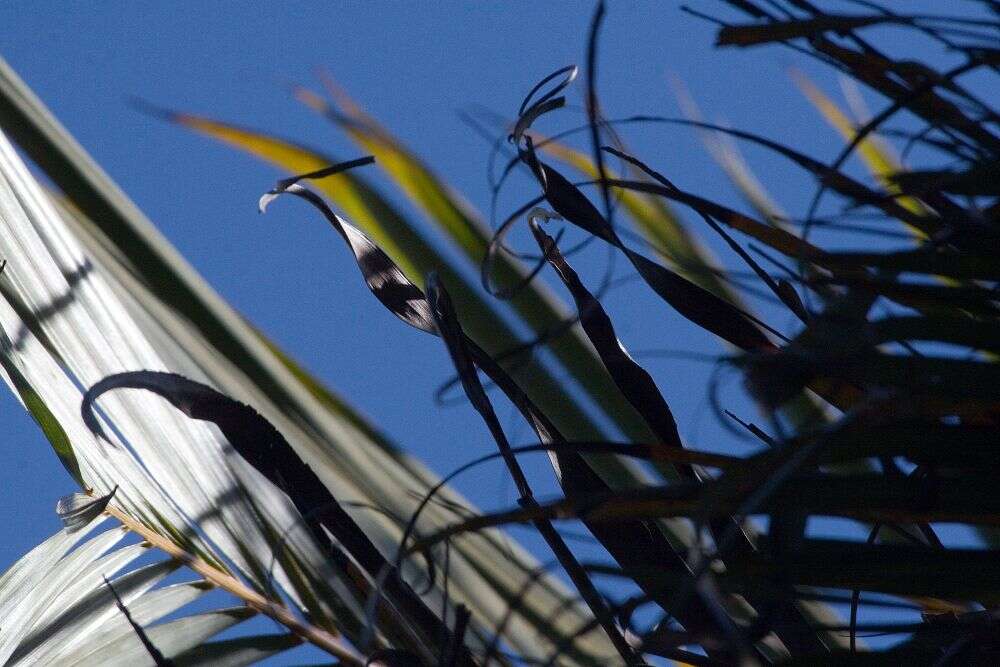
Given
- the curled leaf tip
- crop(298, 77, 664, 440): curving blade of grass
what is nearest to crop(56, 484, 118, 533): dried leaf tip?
the curled leaf tip

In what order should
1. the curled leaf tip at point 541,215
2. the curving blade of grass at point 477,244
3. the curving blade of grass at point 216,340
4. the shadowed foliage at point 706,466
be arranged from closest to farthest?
the shadowed foliage at point 706,466 → the curled leaf tip at point 541,215 → the curving blade of grass at point 216,340 → the curving blade of grass at point 477,244

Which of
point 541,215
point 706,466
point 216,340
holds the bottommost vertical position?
point 706,466

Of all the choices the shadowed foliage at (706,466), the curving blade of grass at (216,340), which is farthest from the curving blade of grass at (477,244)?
the shadowed foliage at (706,466)

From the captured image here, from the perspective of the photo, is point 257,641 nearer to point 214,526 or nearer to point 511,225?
point 214,526

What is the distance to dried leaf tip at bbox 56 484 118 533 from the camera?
17.3 inches

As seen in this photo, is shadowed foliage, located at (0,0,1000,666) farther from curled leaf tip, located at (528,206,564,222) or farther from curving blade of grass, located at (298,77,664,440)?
curving blade of grass, located at (298,77,664,440)

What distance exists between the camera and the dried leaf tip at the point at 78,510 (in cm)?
44

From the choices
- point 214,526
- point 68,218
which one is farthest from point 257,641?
point 68,218

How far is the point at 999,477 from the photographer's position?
1.04 ft

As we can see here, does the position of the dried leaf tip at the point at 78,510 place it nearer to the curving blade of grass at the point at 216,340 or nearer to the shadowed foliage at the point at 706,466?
the shadowed foliage at the point at 706,466

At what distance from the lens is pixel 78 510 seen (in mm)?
442

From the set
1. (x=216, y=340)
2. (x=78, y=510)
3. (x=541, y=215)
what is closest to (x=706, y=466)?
(x=541, y=215)

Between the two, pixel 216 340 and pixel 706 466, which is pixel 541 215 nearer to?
pixel 706 466

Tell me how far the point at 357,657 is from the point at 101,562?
130 mm
